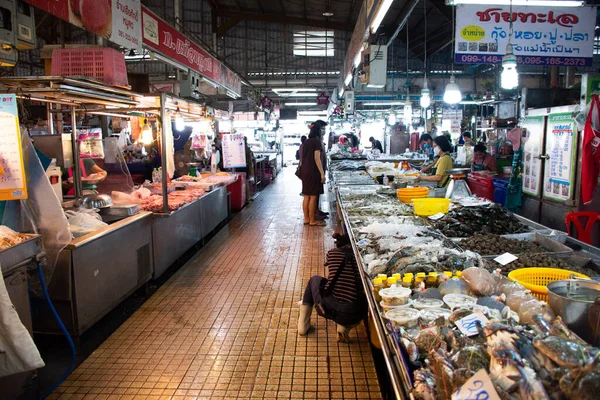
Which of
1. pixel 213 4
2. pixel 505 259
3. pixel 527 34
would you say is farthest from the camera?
pixel 213 4

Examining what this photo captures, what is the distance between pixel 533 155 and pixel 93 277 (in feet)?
23.9

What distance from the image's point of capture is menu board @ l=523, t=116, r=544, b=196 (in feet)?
25.4

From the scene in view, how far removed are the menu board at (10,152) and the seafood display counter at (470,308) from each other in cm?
273

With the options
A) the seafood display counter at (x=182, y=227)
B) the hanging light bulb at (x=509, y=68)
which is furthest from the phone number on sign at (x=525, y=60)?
the seafood display counter at (x=182, y=227)

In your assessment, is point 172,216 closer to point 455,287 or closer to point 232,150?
point 232,150

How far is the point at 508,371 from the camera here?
1498 mm

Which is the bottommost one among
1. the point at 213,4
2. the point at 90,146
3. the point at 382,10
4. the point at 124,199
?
the point at 124,199

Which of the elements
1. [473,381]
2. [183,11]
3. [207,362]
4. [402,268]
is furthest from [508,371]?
[183,11]

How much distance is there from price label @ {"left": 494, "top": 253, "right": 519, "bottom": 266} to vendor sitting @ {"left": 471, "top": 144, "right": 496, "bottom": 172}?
7731 millimetres

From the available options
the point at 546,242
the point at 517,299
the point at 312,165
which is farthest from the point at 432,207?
the point at 312,165

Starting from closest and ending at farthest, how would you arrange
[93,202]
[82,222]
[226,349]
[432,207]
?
[226,349] → [82,222] → [432,207] → [93,202]

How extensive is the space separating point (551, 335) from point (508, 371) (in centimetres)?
32

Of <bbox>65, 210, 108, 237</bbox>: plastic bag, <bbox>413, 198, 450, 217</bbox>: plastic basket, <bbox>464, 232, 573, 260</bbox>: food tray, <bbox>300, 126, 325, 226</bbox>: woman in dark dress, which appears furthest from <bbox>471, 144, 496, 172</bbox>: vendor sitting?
<bbox>65, 210, 108, 237</bbox>: plastic bag

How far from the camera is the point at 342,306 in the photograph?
12.9 ft
